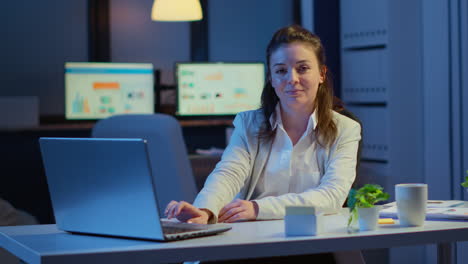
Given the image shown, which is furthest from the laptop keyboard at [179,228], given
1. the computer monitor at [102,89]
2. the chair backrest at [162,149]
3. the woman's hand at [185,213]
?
the computer monitor at [102,89]

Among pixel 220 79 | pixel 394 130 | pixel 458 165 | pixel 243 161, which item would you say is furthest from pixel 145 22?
pixel 243 161

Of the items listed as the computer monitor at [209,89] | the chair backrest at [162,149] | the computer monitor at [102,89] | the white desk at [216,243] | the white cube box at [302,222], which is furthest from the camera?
the computer monitor at [209,89]

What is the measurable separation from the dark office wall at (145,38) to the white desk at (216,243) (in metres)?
4.19

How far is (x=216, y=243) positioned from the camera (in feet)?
5.00

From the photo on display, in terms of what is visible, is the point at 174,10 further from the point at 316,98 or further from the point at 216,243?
the point at 216,243

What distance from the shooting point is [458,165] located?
13.2ft

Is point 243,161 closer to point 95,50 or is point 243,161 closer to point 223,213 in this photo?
point 223,213

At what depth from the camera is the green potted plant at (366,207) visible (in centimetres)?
168

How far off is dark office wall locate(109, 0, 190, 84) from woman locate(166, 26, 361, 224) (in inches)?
143

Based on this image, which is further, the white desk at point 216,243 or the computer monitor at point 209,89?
the computer monitor at point 209,89

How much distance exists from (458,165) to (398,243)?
99.3 inches

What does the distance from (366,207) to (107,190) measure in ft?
1.81

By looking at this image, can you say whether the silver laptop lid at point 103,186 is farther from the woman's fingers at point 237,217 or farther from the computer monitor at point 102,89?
the computer monitor at point 102,89

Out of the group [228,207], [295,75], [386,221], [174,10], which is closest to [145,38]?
[174,10]
